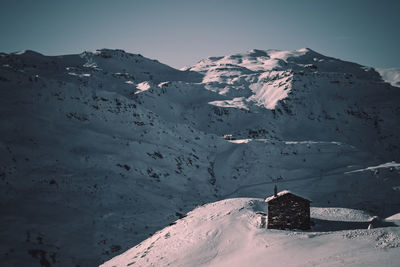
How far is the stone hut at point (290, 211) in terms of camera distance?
59.8 ft

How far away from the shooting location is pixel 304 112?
69312 mm

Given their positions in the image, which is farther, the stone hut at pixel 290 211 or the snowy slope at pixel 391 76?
the snowy slope at pixel 391 76

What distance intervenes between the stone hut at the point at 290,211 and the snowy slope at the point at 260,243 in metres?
0.82

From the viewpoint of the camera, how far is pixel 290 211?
1833 cm

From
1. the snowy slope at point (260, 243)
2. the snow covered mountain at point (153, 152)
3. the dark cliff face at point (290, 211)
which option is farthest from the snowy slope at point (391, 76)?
the dark cliff face at point (290, 211)

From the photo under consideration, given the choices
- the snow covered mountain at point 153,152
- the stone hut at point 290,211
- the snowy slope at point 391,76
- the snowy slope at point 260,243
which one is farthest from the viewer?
the snowy slope at point 391,76

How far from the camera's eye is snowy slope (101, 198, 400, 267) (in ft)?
42.7

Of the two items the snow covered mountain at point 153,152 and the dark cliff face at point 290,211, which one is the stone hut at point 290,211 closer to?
the dark cliff face at point 290,211

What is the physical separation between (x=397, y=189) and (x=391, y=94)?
5674cm

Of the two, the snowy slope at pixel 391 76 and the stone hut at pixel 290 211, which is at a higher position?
the snowy slope at pixel 391 76

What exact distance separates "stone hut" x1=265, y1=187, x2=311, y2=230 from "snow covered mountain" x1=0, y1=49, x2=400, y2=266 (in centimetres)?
1317

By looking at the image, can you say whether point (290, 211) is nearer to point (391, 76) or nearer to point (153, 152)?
point (153, 152)

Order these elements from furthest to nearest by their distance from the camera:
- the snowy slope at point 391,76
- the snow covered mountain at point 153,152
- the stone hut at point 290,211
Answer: the snowy slope at point 391,76 → the snow covered mountain at point 153,152 → the stone hut at point 290,211

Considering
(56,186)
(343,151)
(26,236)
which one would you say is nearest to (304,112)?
(343,151)
